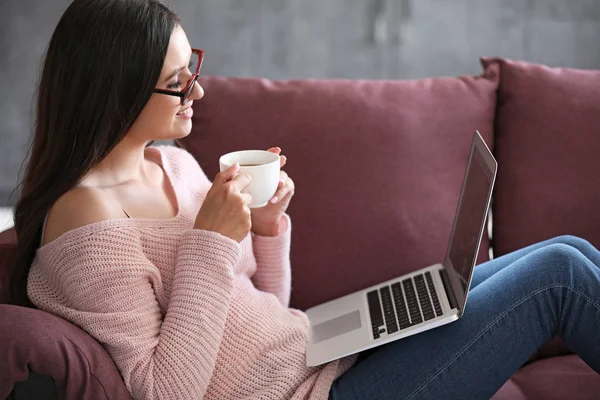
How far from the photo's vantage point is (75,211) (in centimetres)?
123

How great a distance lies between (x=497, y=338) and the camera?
1312 millimetres

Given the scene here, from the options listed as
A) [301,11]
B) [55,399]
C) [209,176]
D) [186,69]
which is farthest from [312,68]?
[55,399]

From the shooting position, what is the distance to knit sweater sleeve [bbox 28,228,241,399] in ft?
3.91

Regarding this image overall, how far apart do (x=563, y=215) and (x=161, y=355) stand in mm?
1037

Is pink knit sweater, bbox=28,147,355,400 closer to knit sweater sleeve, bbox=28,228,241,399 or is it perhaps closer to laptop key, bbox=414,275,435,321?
knit sweater sleeve, bbox=28,228,241,399

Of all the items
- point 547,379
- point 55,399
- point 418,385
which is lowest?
point 547,379

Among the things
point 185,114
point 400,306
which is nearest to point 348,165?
point 400,306

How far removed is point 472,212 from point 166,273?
610 millimetres

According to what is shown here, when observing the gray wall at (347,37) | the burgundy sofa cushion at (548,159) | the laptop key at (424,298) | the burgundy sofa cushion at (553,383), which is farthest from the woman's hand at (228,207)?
the gray wall at (347,37)

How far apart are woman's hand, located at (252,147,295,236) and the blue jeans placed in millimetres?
369

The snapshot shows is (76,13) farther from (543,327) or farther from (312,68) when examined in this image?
(312,68)

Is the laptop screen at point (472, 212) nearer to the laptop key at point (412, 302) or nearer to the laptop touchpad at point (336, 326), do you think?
the laptop key at point (412, 302)

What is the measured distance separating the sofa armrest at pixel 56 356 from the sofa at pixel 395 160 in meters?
0.65

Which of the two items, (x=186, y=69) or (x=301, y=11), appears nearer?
(x=186, y=69)
